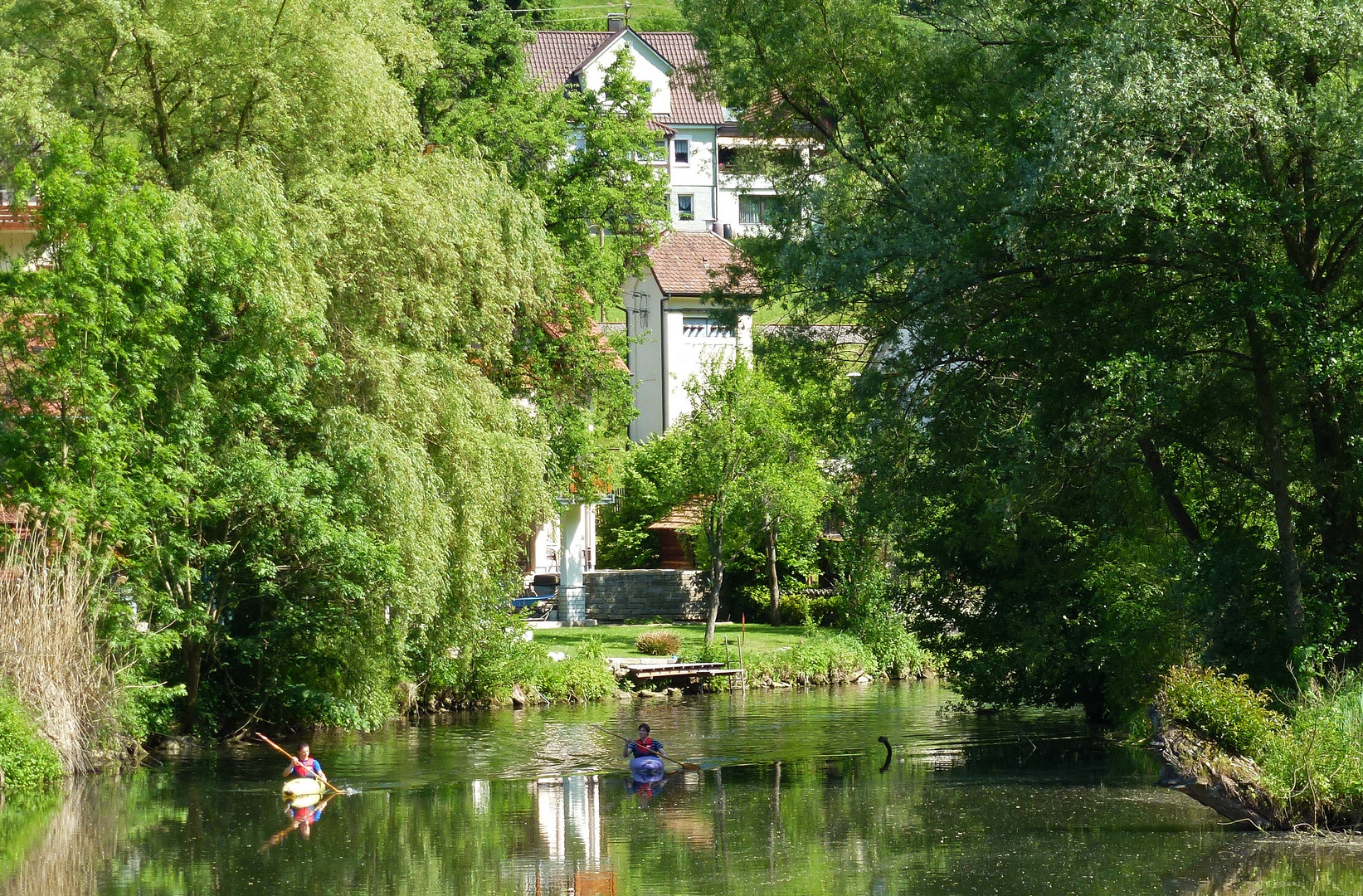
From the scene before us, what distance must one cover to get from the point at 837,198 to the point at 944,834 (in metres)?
10.6

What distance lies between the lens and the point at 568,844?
18531mm

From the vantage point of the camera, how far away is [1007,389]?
2230 centimetres

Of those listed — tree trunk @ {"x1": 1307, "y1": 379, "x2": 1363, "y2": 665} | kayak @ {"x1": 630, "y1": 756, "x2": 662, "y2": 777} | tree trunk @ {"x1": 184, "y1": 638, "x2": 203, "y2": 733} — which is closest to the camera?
tree trunk @ {"x1": 1307, "y1": 379, "x2": 1363, "y2": 665}

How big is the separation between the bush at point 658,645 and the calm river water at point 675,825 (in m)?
9.13

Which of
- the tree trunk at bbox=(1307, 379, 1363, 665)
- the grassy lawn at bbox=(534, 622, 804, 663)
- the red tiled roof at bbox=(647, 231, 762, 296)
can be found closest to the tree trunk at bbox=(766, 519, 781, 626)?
the grassy lawn at bbox=(534, 622, 804, 663)

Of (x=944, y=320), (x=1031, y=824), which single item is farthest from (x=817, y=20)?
(x=1031, y=824)

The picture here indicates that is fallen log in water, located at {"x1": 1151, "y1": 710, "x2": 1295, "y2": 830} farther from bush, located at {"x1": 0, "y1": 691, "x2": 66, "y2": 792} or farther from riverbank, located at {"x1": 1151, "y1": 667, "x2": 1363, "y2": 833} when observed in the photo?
bush, located at {"x1": 0, "y1": 691, "x2": 66, "y2": 792}

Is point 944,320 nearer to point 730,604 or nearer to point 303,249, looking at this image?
point 303,249

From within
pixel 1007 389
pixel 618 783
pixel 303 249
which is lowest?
pixel 618 783

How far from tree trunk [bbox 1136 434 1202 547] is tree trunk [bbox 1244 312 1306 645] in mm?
1564

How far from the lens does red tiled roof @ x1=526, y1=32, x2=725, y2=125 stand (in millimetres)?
79125

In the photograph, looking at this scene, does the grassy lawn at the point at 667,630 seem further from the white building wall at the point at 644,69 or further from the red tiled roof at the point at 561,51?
the red tiled roof at the point at 561,51

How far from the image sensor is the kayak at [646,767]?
24.7 m

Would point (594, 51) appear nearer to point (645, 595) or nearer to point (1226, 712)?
point (645, 595)
